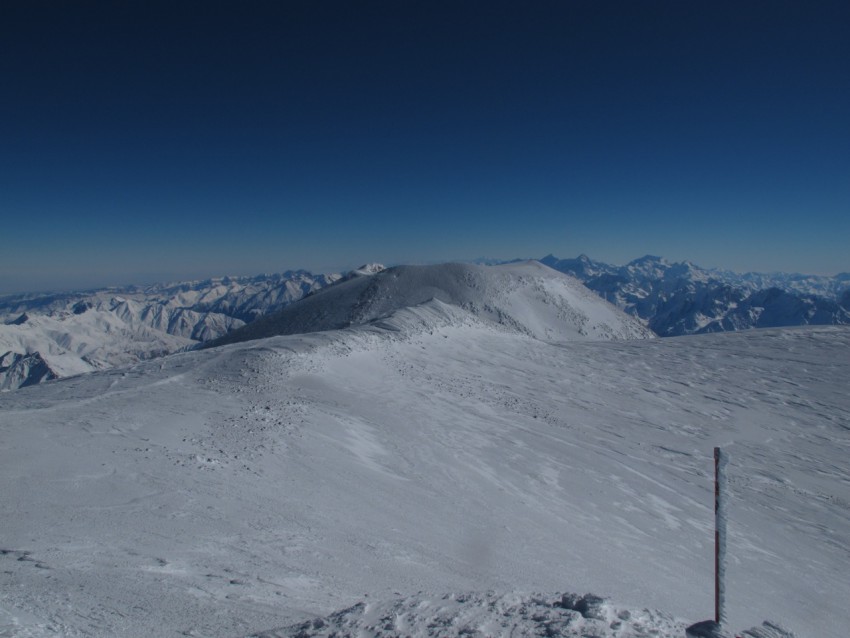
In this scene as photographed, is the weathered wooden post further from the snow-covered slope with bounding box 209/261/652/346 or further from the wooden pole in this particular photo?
the snow-covered slope with bounding box 209/261/652/346

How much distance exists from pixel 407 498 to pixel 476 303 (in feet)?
174

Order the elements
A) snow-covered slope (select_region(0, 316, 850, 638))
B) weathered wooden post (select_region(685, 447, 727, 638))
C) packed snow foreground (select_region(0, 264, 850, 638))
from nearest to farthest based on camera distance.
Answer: weathered wooden post (select_region(685, 447, 727, 638)), packed snow foreground (select_region(0, 264, 850, 638)), snow-covered slope (select_region(0, 316, 850, 638))

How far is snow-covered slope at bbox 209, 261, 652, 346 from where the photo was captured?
195 feet

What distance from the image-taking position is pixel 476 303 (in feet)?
206

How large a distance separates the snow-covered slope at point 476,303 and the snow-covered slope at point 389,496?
35331 millimetres

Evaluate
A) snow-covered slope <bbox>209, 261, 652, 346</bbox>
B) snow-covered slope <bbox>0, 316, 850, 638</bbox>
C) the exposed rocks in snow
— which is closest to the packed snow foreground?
snow-covered slope <bbox>0, 316, 850, 638</bbox>

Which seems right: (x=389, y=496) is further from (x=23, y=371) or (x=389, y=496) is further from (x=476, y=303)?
(x=23, y=371)

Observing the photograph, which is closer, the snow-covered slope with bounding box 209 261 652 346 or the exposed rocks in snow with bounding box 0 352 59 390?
the snow-covered slope with bounding box 209 261 652 346

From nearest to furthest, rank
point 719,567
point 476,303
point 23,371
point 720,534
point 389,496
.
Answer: point 720,534
point 719,567
point 389,496
point 476,303
point 23,371

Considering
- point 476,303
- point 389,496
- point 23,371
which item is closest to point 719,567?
point 389,496

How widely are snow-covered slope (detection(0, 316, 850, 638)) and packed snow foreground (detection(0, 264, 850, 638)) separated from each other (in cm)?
6

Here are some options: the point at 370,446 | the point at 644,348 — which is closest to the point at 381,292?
the point at 644,348

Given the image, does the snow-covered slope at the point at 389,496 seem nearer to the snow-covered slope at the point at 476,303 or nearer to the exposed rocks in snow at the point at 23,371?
the snow-covered slope at the point at 476,303

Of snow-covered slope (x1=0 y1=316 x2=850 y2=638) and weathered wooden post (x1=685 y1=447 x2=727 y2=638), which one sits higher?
weathered wooden post (x1=685 y1=447 x2=727 y2=638)
